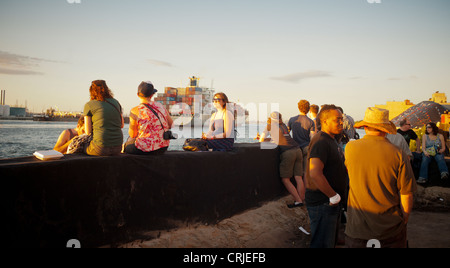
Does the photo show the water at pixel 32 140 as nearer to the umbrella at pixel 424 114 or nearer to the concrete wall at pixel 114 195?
the concrete wall at pixel 114 195

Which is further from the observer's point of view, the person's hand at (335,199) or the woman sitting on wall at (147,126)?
the woman sitting on wall at (147,126)

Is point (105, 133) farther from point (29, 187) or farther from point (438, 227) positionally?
point (438, 227)

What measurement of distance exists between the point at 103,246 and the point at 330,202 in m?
2.69

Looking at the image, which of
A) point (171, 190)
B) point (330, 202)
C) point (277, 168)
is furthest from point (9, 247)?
point (277, 168)

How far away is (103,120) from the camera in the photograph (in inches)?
181

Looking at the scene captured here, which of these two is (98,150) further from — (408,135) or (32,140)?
(32,140)

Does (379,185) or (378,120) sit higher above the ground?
(378,120)

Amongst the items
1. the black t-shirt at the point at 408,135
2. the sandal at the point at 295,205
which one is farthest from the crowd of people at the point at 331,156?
the black t-shirt at the point at 408,135

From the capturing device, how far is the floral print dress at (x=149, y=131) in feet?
15.2

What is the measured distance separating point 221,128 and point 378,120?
122 inches

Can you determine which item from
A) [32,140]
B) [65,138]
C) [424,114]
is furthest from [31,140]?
[65,138]

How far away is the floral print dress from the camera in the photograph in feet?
15.2

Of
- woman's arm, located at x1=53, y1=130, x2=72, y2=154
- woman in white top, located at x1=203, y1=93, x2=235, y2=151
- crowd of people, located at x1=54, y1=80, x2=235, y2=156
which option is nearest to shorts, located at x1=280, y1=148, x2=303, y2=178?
woman in white top, located at x1=203, y1=93, x2=235, y2=151

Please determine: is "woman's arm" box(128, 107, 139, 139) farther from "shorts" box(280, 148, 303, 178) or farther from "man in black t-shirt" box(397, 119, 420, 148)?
"man in black t-shirt" box(397, 119, 420, 148)
